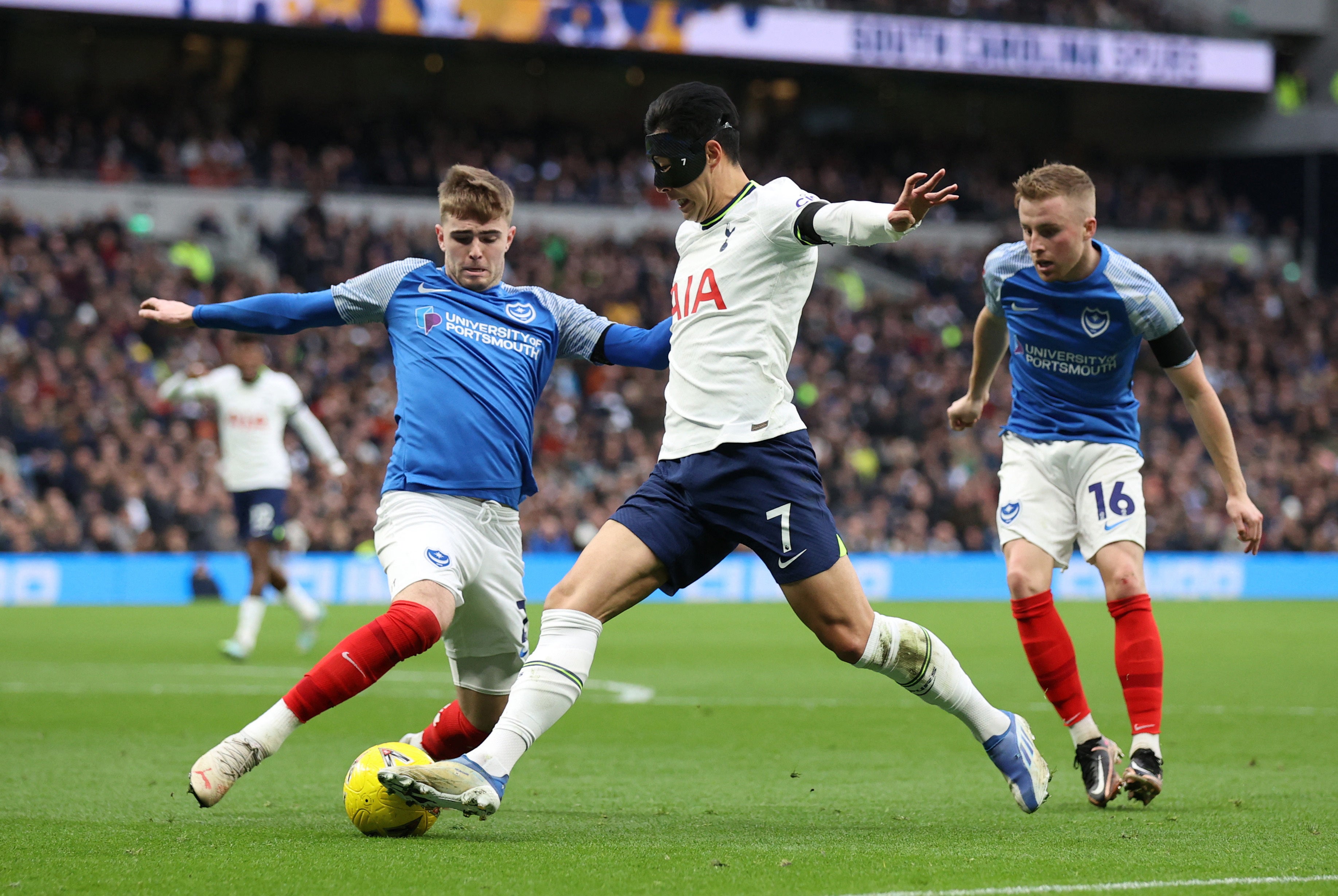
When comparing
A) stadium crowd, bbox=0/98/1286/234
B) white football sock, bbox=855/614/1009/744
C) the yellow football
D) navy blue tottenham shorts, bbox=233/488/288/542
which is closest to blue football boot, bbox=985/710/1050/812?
white football sock, bbox=855/614/1009/744

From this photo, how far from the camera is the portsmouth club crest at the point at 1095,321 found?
611 cm

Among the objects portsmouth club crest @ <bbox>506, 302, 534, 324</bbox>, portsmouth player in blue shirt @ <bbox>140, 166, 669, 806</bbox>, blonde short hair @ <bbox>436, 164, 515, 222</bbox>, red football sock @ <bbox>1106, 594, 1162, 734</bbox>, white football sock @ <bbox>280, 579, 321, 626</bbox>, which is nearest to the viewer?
portsmouth player in blue shirt @ <bbox>140, 166, 669, 806</bbox>

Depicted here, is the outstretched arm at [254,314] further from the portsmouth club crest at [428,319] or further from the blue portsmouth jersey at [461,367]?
the portsmouth club crest at [428,319]

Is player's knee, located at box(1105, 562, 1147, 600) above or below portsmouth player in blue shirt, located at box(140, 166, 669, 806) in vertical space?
below

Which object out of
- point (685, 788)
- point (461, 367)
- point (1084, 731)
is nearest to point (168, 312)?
point (461, 367)

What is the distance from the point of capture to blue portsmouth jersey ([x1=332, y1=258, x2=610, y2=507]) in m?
5.59

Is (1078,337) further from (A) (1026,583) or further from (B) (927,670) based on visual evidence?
(B) (927,670)

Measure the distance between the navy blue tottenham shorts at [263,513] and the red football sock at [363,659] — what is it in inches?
311

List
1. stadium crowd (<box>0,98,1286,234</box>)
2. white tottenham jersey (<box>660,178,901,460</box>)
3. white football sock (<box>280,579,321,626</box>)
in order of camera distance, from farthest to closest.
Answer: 1. stadium crowd (<box>0,98,1286,234</box>)
2. white football sock (<box>280,579,321,626</box>)
3. white tottenham jersey (<box>660,178,901,460</box>)

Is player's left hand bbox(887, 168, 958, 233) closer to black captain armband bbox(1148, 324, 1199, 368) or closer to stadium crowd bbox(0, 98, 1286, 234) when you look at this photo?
black captain armband bbox(1148, 324, 1199, 368)

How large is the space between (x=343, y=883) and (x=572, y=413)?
21.4 meters

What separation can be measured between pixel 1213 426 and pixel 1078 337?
0.61 meters

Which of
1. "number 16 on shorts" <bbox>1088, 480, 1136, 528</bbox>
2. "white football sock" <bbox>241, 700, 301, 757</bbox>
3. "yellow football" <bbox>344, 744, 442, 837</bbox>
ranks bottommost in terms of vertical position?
"yellow football" <bbox>344, 744, 442, 837</bbox>

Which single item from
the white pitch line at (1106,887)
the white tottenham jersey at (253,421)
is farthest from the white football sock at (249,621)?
the white pitch line at (1106,887)
